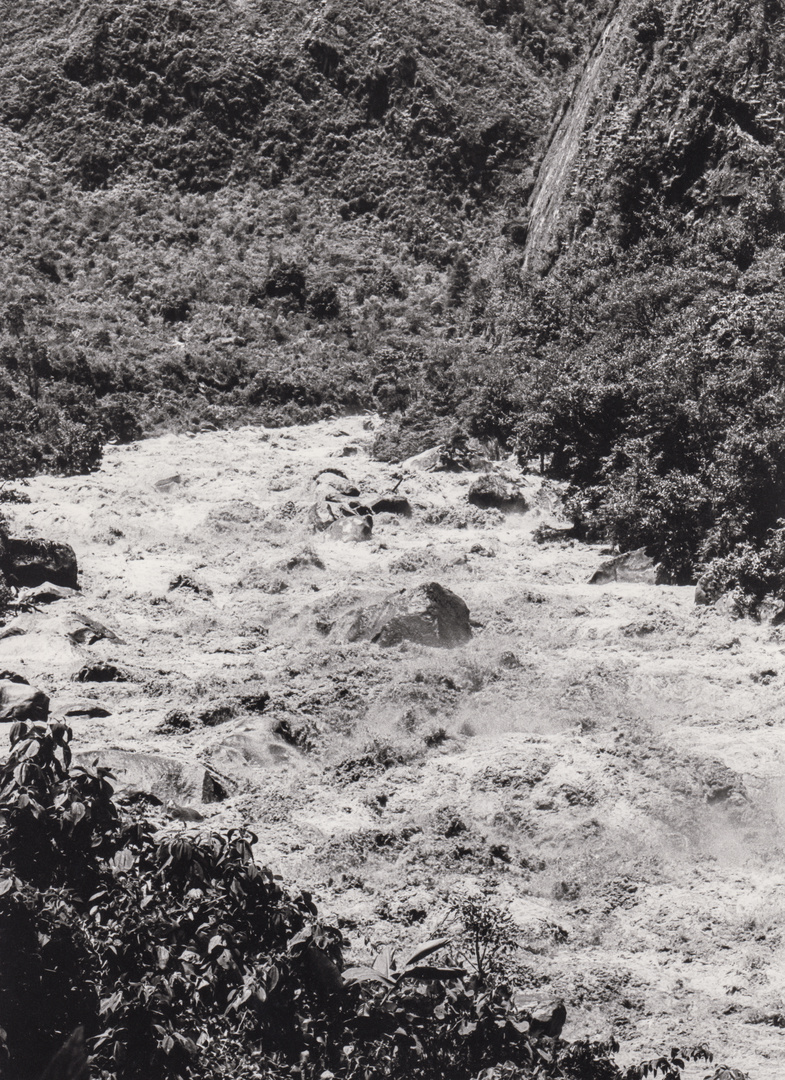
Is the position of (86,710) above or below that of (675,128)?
below

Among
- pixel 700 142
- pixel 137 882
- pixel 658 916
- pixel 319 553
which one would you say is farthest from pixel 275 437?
pixel 137 882

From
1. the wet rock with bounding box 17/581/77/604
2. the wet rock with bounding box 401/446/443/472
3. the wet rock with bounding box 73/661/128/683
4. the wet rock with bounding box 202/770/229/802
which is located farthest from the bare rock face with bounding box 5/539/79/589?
the wet rock with bounding box 401/446/443/472

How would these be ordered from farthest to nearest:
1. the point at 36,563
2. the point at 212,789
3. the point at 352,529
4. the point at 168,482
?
the point at 168,482 → the point at 352,529 → the point at 36,563 → the point at 212,789

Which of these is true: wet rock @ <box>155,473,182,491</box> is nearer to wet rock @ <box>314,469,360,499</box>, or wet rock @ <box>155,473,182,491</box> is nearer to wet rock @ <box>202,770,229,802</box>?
wet rock @ <box>314,469,360,499</box>

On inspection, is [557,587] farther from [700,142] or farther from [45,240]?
[45,240]

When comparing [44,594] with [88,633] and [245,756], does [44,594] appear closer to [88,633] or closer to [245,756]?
[88,633]

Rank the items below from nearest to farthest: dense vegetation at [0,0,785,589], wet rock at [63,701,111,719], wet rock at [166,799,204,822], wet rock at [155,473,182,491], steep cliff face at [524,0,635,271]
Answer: wet rock at [166,799,204,822], wet rock at [63,701,111,719], dense vegetation at [0,0,785,589], wet rock at [155,473,182,491], steep cliff face at [524,0,635,271]

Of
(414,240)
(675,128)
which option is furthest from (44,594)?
(414,240)
